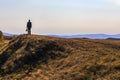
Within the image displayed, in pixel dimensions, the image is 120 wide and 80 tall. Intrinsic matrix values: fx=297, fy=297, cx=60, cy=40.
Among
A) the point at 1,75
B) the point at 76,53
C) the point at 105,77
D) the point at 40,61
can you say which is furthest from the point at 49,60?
the point at 105,77

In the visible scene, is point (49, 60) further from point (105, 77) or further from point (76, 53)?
point (105, 77)

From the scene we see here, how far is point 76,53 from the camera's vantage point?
41.6 m

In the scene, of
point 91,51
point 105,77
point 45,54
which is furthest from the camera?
point 45,54

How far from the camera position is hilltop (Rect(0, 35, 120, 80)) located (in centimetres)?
3507

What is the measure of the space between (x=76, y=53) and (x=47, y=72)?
223 inches

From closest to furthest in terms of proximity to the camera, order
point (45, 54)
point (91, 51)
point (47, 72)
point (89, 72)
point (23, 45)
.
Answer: point (89, 72)
point (47, 72)
point (91, 51)
point (45, 54)
point (23, 45)

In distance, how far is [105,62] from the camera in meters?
36.3

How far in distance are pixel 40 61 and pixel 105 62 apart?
10.5m

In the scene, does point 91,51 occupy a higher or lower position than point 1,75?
higher

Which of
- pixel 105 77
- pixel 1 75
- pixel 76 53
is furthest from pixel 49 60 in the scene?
pixel 105 77

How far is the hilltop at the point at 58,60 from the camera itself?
115 feet

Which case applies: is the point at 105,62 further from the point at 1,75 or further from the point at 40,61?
the point at 1,75

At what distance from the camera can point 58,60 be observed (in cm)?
4125

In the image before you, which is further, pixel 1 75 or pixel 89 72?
pixel 1 75
